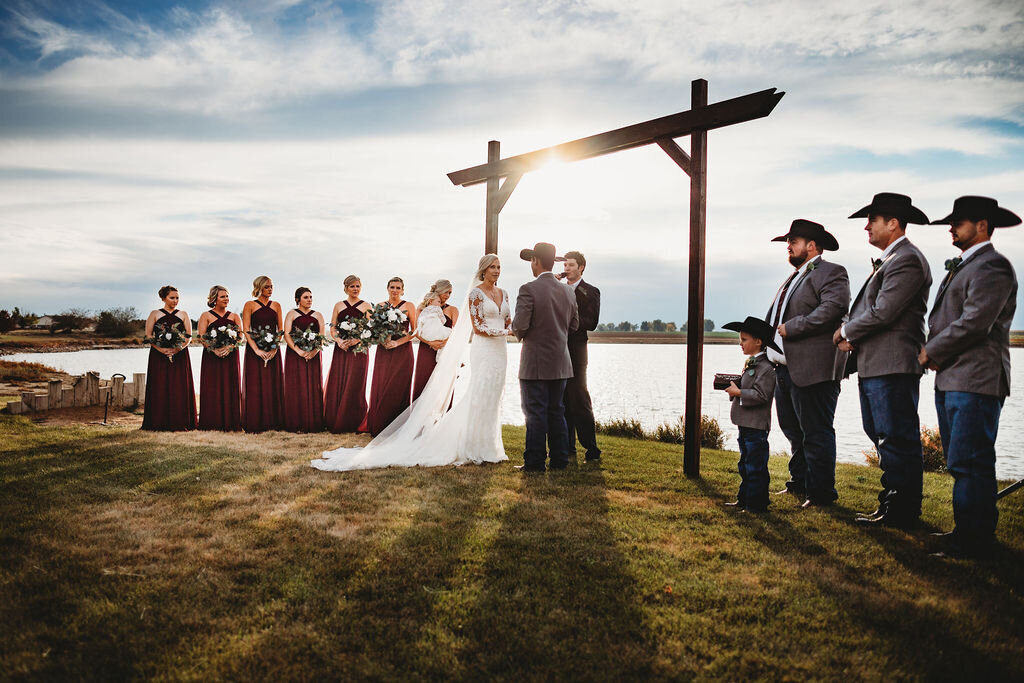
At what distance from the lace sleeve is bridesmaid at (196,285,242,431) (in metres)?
3.81

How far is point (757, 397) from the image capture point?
4.69m

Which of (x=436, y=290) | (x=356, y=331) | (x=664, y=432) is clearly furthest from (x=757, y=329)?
(x=664, y=432)

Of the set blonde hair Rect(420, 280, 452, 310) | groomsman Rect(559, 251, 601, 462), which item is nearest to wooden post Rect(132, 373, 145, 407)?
blonde hair Rect(420, 280, 452, 310)

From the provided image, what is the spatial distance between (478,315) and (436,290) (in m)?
1.89

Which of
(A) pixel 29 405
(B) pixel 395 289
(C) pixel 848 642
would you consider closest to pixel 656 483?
(C) pixel 848 642

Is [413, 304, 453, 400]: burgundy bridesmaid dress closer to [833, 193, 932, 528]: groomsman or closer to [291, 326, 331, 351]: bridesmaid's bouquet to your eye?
[291, 326, 331, 351]: bridesmaid's bouquet

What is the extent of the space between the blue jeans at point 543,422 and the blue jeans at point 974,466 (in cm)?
351

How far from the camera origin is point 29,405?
9.69m

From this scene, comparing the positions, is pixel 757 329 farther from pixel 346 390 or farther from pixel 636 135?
pixel 346 390

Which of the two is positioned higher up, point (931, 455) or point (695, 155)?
point (695, 155)

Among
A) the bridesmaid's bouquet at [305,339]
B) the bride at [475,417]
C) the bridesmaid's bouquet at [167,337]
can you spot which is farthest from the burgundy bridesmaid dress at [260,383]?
the bride at [475,417]

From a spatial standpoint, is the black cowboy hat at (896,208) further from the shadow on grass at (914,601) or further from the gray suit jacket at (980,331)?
the shadow on grass at (914,601)

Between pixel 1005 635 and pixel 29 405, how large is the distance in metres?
12.2

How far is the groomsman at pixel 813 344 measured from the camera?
4.94 metres
